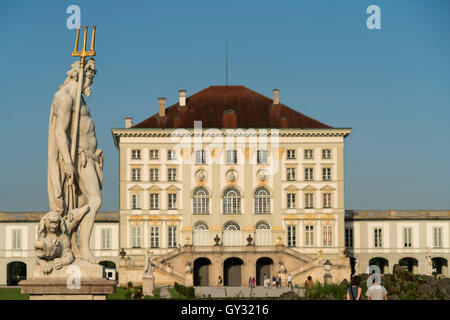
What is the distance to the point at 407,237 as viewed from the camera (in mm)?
73312

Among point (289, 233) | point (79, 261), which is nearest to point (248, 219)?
point (289, 233)

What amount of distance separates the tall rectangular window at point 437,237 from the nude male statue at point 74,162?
6520cm

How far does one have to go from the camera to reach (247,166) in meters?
68.2

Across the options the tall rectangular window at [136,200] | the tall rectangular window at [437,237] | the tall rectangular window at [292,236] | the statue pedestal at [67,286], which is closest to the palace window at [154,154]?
the tall rectangular window at [136,200]

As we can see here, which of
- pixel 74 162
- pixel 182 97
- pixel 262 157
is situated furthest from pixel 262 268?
pixel 74 162

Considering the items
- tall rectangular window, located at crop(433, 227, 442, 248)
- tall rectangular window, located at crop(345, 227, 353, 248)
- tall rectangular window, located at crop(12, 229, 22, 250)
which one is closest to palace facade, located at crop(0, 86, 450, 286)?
tall rectangular window, located at crop(345, 227, 353, 248)

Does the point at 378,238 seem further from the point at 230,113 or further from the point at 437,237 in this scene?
the point at 230,113

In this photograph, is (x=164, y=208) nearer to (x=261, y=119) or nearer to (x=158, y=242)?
(x=158, y=242)

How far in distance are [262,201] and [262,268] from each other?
548 centimetres

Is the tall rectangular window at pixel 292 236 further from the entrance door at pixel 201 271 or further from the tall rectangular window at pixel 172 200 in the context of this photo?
the tall rectangular window at pixel 172 200

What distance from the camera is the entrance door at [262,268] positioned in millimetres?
65938

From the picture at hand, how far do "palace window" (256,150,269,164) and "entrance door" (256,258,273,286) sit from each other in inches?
309

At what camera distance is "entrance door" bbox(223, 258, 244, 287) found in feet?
217

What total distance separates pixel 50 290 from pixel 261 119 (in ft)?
194
